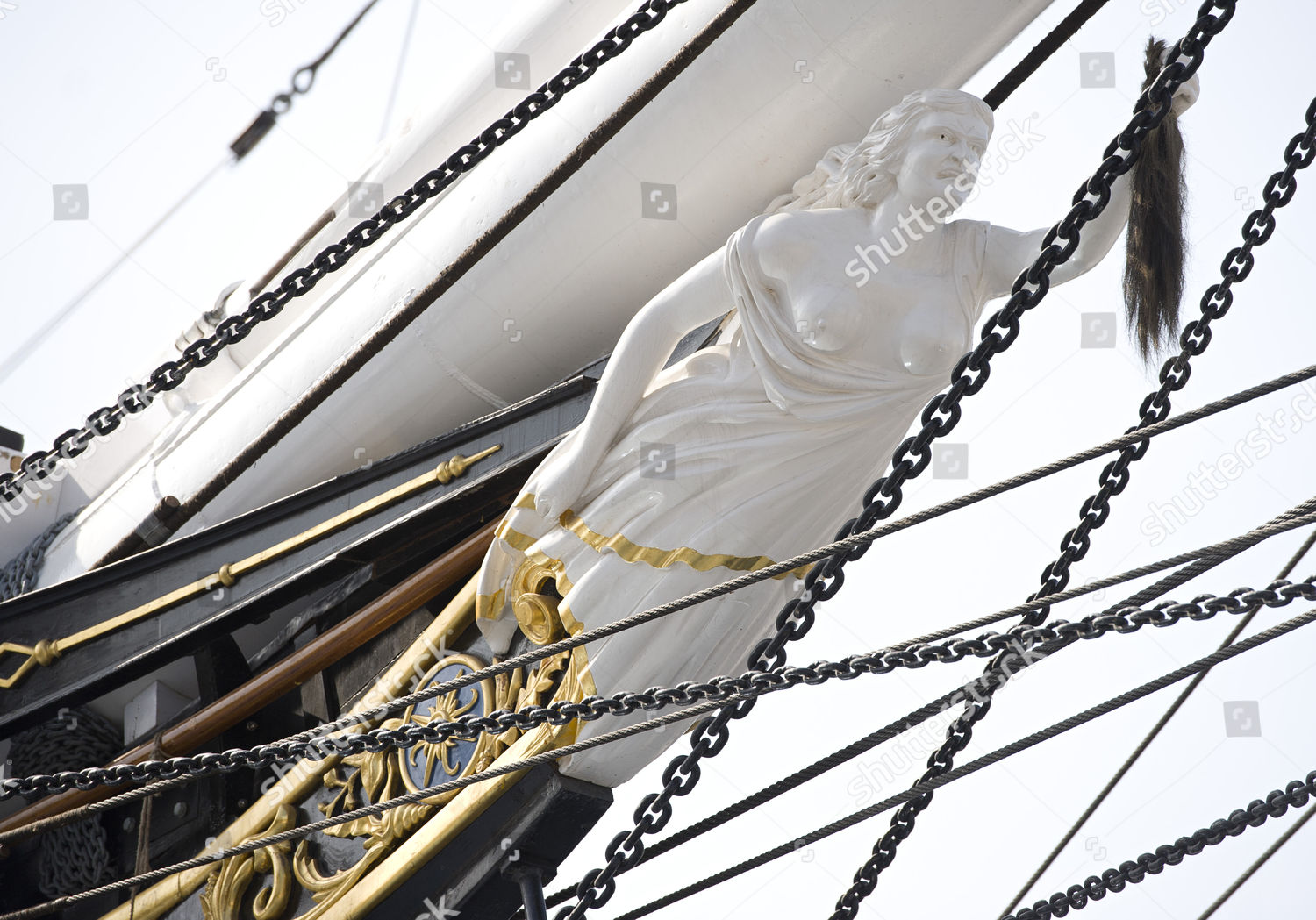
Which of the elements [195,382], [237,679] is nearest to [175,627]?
[237,679]

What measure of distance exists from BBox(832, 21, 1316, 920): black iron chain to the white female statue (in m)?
0.21

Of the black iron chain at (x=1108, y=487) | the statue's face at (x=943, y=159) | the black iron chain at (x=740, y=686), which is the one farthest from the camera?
the statue's face at (x=943, y=159)

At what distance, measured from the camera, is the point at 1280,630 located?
66.7 inches

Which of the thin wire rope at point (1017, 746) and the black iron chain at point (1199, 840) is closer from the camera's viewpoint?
the thin wire rope at point (1017, 746)

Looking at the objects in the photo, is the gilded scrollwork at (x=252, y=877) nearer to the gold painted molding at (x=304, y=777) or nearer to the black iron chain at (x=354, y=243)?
the gold painted molding at (x=304, y=777)

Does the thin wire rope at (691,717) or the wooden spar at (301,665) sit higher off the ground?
the wooden spar at (301,665)

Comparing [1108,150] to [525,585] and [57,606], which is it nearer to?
[525,585]

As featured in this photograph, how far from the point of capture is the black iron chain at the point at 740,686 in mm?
1633

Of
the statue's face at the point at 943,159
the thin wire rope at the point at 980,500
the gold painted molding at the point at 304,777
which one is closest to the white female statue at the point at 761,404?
the statue's face at the point at 943,159

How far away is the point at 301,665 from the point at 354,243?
30.3 inches

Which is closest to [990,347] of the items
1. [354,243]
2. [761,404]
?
[761,404]

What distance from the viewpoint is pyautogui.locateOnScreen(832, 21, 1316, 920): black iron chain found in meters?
1.90

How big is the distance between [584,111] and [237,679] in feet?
4.08

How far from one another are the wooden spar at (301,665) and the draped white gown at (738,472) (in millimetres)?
264
